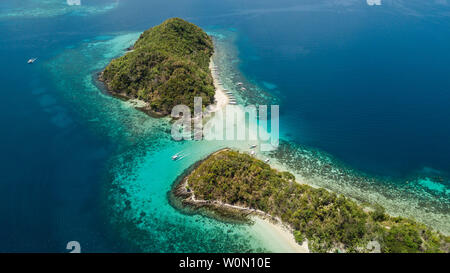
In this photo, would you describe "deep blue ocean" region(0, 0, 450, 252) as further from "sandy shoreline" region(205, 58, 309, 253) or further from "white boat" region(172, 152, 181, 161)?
"sandy shoreline" region(205, 58, 309, 253)

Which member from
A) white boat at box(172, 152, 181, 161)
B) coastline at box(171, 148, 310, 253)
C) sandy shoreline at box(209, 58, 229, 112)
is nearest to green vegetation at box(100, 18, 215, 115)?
sandy shoreline at box(209, 58, 229, 112)

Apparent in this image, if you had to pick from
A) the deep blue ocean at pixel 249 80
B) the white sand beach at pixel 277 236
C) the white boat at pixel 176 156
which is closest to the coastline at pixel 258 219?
the white sand beach at pixel 277 236

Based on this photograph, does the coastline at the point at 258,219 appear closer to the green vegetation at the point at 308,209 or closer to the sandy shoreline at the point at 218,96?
the green vegetation at the point at 308,209

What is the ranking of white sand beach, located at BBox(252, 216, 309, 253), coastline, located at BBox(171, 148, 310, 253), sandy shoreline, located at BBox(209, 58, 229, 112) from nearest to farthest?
white sand beach, located at BBox(252, 216, 309, 253)
coastline, located at BBox(171, 148, 310, 253)
sandy shoreline, located at BBox(209, 58, 229, 112)

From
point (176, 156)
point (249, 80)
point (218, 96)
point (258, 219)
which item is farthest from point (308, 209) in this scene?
point (249, 80)

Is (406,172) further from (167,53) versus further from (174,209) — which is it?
(167,53)

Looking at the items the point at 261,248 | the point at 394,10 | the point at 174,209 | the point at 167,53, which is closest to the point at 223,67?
the point at 167,53

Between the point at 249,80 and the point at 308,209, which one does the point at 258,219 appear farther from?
the point at 249,80
